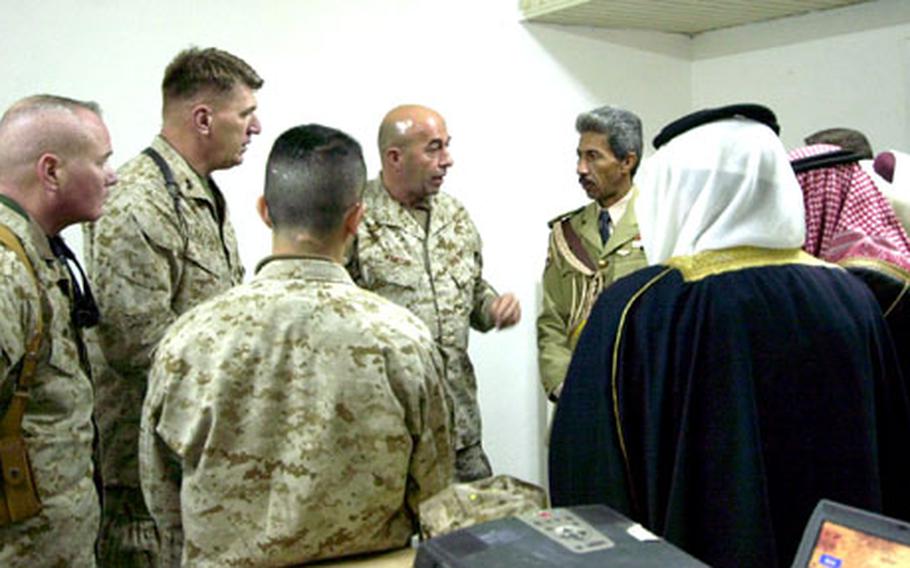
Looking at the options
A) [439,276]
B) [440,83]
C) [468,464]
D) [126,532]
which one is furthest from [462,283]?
[126,532]

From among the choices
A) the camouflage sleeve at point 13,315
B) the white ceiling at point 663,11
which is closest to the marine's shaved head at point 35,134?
the camouflage sleeve at point 13,315

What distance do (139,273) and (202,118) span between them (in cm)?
52

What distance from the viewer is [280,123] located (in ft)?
11.6

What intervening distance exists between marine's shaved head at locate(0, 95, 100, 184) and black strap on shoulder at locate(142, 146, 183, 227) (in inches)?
15.3

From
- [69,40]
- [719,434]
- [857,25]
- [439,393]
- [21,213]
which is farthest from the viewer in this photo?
[857,25]

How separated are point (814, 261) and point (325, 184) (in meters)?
0.91

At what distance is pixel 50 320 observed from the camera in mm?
1932

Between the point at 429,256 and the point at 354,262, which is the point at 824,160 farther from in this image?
the point at 354,262

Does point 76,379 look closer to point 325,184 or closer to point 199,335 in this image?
point 199,335

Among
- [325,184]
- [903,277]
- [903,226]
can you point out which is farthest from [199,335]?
[903,226]

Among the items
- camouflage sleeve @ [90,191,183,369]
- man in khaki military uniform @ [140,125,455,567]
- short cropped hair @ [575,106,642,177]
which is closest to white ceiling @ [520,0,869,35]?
short cropped hair @ [575,106,642,177]

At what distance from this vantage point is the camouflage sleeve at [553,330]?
3133 mm

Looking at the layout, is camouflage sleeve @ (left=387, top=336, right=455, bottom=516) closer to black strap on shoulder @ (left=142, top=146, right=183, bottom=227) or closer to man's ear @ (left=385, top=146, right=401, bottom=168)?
black strap on shoulder @ (left=142, top=146, right=183, bottom=227)

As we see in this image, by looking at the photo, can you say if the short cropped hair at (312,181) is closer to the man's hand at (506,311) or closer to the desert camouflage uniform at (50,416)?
the desert camouflage uniform at (50,416)
